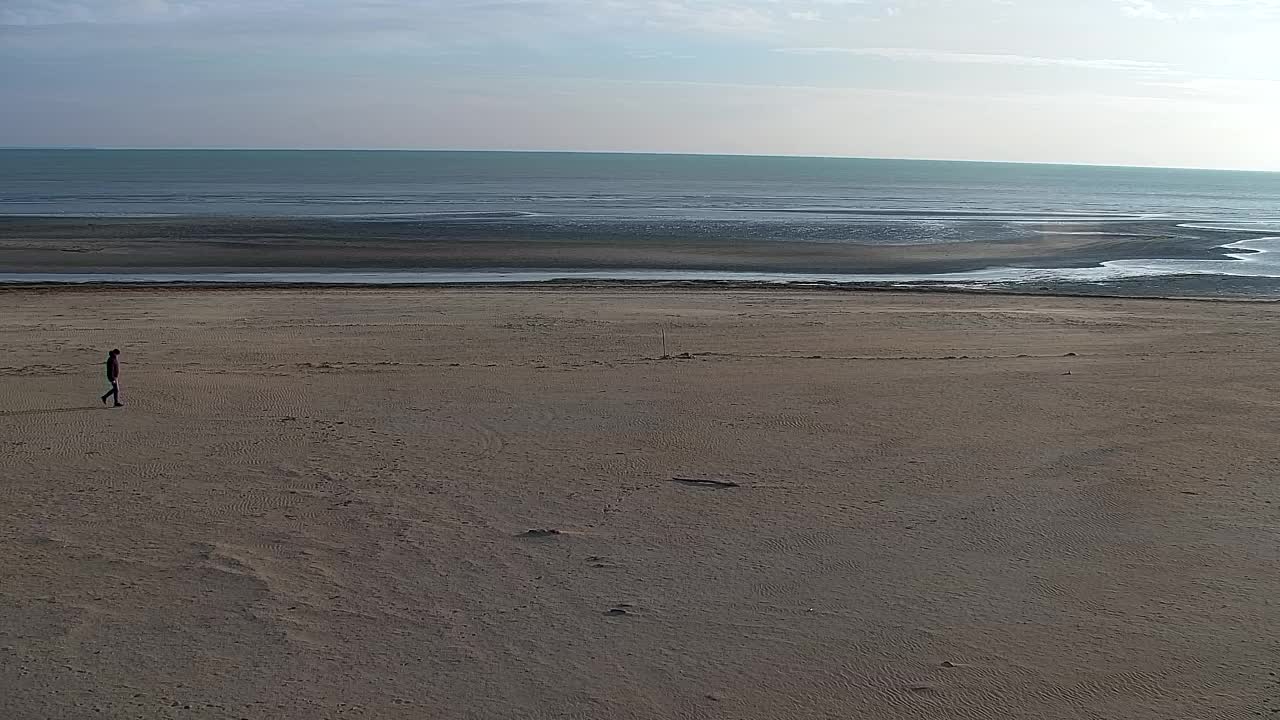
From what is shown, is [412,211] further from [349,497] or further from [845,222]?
[349,497]

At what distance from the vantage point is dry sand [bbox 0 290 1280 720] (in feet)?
31.4

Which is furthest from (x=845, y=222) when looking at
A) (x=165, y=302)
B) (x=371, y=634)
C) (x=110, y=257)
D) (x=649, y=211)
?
(x=371, y=634)

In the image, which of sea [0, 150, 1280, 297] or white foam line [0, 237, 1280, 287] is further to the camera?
sea [0, 150, 1280, 297]

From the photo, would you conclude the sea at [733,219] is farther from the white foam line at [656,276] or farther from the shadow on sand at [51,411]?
the shadow on sand at [51,411]

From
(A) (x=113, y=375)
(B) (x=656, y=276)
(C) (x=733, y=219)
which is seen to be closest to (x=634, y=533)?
(A) (x=113, y=375)

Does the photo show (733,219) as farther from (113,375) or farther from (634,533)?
(634,533)

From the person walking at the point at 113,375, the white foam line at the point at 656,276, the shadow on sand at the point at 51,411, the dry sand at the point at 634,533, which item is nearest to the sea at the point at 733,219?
the white foam line at the point at 656,276

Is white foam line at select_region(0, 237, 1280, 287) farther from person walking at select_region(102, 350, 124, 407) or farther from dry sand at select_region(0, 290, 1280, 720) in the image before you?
person walking at select_region(102, 350, 124, 407)

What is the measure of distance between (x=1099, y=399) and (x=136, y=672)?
56.3ft

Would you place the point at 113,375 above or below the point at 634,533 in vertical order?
above

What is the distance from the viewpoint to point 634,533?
43.7 ft

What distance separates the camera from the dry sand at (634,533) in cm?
959

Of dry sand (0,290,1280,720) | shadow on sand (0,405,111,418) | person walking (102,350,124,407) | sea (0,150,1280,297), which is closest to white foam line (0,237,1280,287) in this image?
sea (0,150,1280,297)

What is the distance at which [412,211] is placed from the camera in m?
82.1
